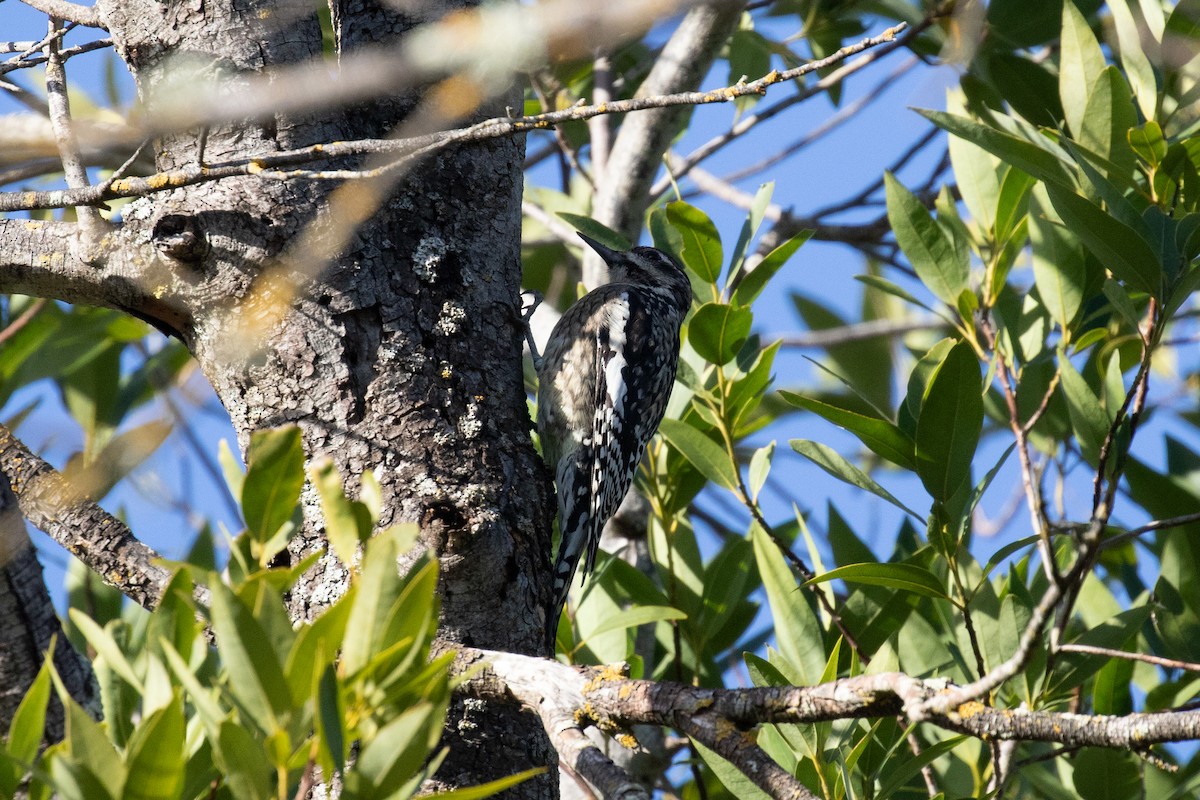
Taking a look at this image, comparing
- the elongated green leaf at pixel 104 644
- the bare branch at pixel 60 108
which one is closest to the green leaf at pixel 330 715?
the elongated green leaf at pixel 104 644

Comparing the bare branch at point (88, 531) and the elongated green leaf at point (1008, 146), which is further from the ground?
the elongated green leaf at point (1008, 146)

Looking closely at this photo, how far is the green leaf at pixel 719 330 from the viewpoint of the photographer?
2.68m

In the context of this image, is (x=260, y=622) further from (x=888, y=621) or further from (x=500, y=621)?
(x=888, y=621)

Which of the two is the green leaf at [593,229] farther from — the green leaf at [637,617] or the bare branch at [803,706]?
the bare branch at [803,706]

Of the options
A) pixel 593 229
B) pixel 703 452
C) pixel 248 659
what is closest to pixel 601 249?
pixel 593 229

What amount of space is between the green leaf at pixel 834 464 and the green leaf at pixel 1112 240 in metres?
0.63

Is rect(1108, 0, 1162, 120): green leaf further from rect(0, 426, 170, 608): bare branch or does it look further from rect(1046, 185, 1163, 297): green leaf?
rect(0, 426, 170, 608): bare branch

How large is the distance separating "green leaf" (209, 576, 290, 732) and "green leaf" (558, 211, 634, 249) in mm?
1937

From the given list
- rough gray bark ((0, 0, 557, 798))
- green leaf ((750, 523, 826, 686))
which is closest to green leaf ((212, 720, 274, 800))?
rough gray bark ((0, 0, 557, 798))

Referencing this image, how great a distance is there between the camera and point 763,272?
2797mm

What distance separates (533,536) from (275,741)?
3.69 ft

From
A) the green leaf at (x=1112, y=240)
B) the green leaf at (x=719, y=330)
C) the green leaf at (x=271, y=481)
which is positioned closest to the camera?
the green leaf at (x=271, y=481)

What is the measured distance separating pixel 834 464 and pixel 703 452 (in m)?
0.42

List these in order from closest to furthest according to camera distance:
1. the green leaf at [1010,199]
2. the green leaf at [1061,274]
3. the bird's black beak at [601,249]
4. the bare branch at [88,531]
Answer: the bare branch at [88,531] → the green leaf at [1061,274] → the green leaf at [1010,199] → the bird's black beak at [601,249]
